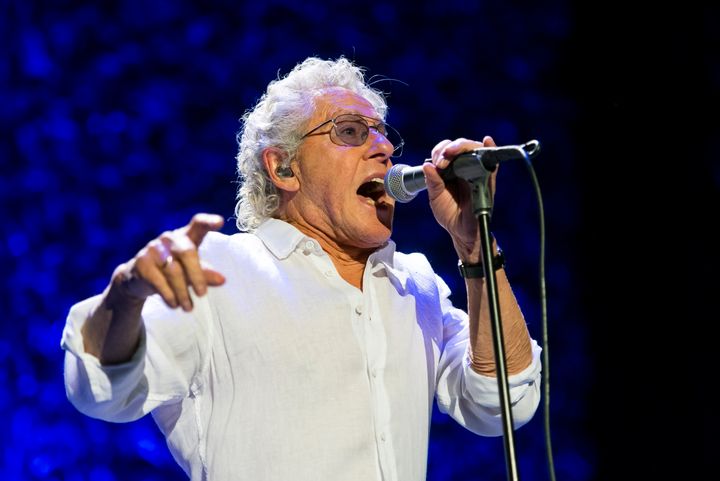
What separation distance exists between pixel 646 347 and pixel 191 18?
170 centimetres

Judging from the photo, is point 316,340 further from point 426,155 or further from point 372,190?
point 426,155

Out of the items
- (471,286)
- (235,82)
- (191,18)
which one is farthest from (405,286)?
(191,18)

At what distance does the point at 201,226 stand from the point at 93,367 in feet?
1.13

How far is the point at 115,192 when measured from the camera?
248 cm

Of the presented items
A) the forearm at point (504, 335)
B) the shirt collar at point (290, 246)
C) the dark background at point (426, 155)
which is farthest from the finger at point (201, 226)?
the dark background at point (426, 155)

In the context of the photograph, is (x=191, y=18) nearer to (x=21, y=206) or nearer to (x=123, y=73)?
(x=123, y=73)

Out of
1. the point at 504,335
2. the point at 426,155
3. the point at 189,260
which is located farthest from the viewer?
the point at 426,155

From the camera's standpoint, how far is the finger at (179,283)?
120 centimetres

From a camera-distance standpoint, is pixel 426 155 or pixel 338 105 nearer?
pixel 338 105

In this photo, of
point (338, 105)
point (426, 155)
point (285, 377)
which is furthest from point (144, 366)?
point (426, 155)

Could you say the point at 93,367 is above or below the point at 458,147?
below

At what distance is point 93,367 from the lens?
1.39 metres

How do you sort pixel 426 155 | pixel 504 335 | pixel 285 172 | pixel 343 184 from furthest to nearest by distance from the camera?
pixel 426 155 < pixel 285 172 < pixel 343 184 < pixel 504 335

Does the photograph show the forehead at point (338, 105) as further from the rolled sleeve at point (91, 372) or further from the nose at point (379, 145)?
the rolled sleeve at point (91, 372)
